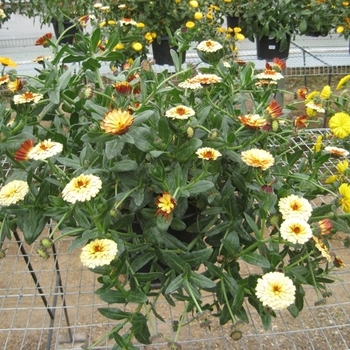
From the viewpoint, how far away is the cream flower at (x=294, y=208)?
19.4 inches

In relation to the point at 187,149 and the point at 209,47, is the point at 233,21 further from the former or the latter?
the point at 187,149

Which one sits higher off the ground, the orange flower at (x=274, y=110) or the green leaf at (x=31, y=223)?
the orange flower at (x=274, y=110)

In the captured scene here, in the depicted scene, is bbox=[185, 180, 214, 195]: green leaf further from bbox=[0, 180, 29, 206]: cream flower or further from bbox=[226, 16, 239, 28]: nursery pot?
bbox=[226, 16, 239, 28]: nursery pot

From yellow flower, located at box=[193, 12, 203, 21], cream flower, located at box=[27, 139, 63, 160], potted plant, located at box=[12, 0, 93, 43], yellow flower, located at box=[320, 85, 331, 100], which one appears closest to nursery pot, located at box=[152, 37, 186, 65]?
yellow flower, located at box=[193, 12, 203, 21]

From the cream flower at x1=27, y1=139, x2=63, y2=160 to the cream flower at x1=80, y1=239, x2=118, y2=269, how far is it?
10 centimetres

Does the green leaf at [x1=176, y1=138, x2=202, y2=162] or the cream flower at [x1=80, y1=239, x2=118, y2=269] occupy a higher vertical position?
the green leaf at [x1=176, y1=138, x2=202, y2=162]

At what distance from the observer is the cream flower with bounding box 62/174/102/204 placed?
1.47 ft

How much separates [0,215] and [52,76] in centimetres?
19

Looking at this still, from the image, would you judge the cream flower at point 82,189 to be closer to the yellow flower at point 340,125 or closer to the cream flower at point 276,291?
the cream flower at point 276,291

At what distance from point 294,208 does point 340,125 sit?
173 millimetres

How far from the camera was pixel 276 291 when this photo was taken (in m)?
0.45

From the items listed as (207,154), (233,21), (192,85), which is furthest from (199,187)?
(233,21)

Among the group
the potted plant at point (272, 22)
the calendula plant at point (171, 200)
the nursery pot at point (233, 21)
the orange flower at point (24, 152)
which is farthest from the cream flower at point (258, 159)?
the nursery pot at point (233, 21)

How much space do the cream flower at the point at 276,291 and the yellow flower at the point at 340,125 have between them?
0.77ft
